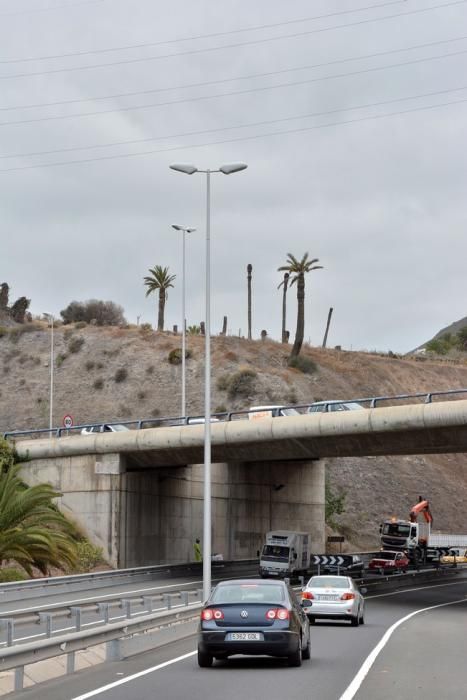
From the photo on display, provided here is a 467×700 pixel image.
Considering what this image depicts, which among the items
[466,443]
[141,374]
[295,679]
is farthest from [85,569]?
[141,374]

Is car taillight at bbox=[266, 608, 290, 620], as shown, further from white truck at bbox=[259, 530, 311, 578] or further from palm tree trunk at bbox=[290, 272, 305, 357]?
palm tree trunk at bbox=[290, 272, 305, 357]

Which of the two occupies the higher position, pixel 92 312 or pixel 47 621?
pixel 92 312

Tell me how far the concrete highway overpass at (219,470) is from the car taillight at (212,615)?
2753 centimetres

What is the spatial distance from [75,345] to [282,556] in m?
64.8

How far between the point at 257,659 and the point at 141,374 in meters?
92.4

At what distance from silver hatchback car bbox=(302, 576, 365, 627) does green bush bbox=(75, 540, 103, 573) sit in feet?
80.5

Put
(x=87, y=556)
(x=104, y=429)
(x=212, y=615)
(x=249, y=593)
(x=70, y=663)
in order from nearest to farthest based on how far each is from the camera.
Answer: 1. (x=70, y=663)
2. (x=212, y=615)
3. (x=249, y=593)
4. (x=87, y=556)
5. (x=104, y=429)

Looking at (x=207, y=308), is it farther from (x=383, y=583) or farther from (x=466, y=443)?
(x=383, y=583)

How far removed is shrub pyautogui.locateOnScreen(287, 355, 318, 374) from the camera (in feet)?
373

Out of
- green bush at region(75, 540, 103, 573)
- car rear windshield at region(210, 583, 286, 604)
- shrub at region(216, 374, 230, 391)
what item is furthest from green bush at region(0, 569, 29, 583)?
shrub at region(216, 374, 230, 391)

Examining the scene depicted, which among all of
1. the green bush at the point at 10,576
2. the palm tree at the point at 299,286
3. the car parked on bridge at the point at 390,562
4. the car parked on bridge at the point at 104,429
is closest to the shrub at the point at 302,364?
the palm tree at the point at 299,286

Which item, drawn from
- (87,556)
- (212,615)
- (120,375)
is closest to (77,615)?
(212,615)

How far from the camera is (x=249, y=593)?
59.1ft

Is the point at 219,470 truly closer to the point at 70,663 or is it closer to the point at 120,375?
the point at 70,663
